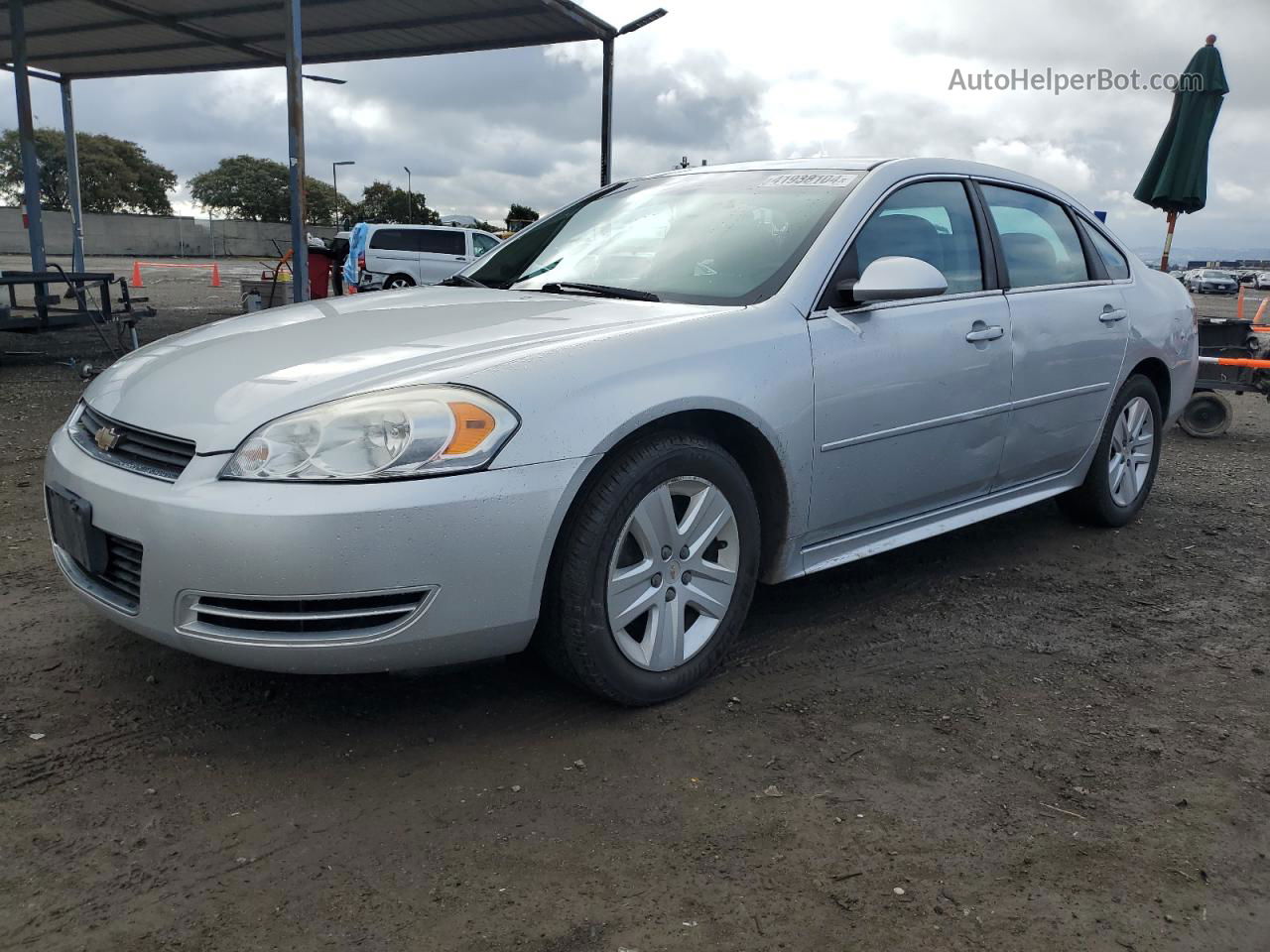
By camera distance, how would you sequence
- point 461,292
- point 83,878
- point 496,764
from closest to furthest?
point 83,878
point 496,764
point 461,292

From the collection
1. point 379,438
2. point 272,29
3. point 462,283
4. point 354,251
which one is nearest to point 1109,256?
point 462,283

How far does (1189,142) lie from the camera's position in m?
10.5

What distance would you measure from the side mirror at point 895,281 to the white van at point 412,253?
20530 mm

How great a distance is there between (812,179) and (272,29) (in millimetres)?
14403

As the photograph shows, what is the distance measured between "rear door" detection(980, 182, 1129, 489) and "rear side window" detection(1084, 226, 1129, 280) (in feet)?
0.19

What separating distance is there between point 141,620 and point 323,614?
502 mm

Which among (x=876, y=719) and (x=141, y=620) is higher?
(x=141, y=620)

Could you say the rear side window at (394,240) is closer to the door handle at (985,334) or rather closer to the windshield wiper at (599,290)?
the windshield wiper at (599,290)

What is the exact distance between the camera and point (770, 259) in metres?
3.30

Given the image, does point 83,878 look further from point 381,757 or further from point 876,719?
point 876,719

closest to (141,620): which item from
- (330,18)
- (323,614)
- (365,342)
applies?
(323,614)

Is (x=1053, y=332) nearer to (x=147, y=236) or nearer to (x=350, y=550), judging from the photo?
(x=350, y=550)

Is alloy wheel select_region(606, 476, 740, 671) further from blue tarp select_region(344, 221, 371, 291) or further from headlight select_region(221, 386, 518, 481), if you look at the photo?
blue tarp select_region(344, 221, 371, 291)

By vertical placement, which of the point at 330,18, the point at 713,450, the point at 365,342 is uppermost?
the point at 330,18
